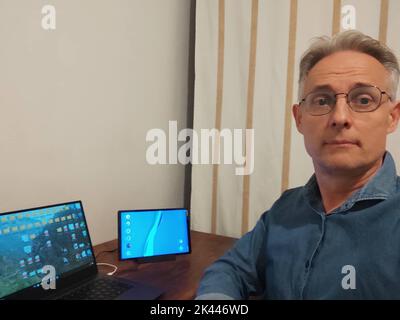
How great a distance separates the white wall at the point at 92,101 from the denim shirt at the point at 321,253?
Answer: 0.73 m

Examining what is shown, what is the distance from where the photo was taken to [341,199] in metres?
0.94

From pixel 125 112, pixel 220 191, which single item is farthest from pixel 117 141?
pixel 220 191

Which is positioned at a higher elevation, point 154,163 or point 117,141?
point 117,141

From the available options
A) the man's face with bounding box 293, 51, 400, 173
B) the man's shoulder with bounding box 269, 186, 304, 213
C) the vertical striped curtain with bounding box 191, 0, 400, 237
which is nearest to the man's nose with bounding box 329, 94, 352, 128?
the man's face with bounding box 293, 51, 400, 173

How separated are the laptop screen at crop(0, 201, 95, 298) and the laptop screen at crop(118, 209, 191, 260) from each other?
0.19m

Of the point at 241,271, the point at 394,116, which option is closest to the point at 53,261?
the point at 241,271

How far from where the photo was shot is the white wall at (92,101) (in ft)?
3.71

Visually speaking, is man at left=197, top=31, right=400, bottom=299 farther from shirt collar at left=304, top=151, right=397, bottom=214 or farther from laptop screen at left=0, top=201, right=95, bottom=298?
laptop screen at left=0, top=201, right=95, bottom=298

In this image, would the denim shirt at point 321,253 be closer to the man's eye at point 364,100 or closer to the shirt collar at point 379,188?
the shirt collar at point 379,188

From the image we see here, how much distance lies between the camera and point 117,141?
1517mm

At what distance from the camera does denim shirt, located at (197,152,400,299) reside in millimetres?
773

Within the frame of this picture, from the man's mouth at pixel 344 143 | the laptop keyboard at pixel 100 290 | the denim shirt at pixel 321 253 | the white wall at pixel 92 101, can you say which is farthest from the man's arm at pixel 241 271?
the white wall at pixel 92 101
